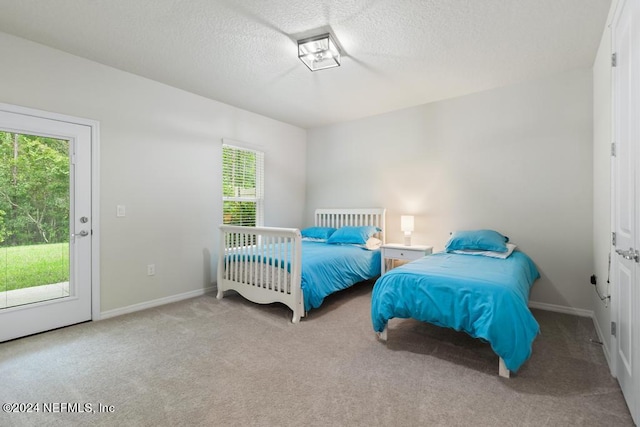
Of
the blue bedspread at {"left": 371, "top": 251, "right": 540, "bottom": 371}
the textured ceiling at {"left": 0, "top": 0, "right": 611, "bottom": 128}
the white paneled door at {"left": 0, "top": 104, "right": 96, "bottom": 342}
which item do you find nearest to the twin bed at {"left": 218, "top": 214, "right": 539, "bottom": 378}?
the blue bedspread at {"left": 371, "top": 251, "right": 540, "bottom": 371}

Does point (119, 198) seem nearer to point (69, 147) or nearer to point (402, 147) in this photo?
point (69, 147)

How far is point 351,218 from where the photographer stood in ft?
15.6

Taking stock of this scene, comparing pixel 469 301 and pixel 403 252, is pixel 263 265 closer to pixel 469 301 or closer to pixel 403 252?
pixel 403 252

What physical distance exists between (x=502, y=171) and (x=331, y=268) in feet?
7.65

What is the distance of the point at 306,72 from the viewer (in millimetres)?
3146

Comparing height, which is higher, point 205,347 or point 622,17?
point 622,17

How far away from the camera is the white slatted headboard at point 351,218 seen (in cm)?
446

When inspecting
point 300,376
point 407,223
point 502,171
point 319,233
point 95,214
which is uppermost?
point 502,171

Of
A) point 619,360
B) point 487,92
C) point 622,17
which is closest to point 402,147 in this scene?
point 487,92

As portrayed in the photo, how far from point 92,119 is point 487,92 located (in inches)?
172

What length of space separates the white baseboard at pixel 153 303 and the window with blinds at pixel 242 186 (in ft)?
3.19

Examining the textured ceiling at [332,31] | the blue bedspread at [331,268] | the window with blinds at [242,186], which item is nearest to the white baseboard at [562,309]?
the blue bedspread at [331,268]

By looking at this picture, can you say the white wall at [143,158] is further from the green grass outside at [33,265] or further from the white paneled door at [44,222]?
the green grass outside at [33,265]

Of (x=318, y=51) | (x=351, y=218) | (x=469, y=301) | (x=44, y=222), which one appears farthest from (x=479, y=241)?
(x=44, y=222)
